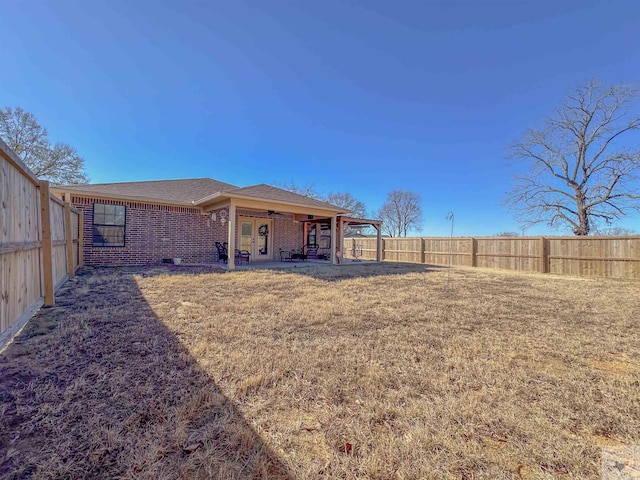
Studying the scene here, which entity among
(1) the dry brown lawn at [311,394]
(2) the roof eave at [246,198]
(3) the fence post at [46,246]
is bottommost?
(1) the dry brown lawn at [311,394]

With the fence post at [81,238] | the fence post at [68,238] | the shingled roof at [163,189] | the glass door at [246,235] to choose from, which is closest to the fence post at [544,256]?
the glass door at [246,235]

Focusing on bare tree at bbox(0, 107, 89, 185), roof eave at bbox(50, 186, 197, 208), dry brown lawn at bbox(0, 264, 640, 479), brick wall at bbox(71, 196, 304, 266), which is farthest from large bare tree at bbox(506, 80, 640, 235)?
bare tree at bbox(0, 107, 89, 185)

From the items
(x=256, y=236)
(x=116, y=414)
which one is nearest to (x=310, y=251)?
(x=256, y=236)

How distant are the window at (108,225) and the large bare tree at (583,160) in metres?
22.8

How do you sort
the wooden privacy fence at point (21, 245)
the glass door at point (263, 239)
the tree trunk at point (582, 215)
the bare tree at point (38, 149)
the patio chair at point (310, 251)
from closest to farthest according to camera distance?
1. the wooden privacy fence at point (21, 245)
2. the glass door at point (263, 239)
3. the patio chair at point (310, 251)
4. the bare tree at point (38, 149)
5. the tree trunk at point (582, 215)

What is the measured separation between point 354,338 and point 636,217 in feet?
69.9

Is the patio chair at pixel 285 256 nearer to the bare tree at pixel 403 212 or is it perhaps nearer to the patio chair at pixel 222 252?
the patio chair at pixel 222 252

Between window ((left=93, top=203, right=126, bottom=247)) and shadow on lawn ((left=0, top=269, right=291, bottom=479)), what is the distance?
7.81m

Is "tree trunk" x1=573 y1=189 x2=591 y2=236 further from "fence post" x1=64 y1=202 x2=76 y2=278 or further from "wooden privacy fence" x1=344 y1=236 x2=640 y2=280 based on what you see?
"fence post" x1=64 y1=202 x2=76 y2=278

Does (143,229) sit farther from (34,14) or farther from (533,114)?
(533,114)

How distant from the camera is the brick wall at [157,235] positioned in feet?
31.1

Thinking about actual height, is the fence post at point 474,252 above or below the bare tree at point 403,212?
below

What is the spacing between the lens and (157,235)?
1055 cm

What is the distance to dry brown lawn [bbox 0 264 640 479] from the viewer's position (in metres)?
1.44
